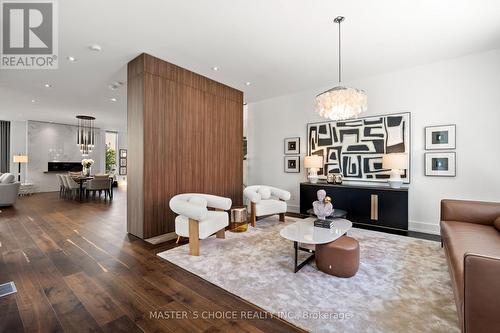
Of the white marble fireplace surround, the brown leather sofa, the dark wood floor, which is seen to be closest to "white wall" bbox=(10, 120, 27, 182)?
the white marble fireplace surround

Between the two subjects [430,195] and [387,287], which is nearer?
[387,287]

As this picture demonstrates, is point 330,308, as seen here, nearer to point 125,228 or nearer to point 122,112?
point 125,228

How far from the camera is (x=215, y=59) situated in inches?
156

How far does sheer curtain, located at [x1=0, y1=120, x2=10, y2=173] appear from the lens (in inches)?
364

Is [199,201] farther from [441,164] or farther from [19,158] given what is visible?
[19,158]

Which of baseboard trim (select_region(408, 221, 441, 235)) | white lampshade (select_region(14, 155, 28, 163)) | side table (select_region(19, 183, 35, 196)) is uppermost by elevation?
white lampshade (select_region(14, 155, 28, 163))

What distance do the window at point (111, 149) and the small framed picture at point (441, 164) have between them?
1343 centimetres

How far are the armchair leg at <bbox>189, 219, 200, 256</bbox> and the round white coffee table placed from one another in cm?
116

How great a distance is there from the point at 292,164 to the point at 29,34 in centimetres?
534

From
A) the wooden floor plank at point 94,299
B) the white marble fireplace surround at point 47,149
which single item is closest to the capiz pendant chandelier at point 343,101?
the wooden floor plank at point 94,299

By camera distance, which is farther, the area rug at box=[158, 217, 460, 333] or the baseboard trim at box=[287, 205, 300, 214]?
the baseboard trim at box=[287, 205, 300, 214]

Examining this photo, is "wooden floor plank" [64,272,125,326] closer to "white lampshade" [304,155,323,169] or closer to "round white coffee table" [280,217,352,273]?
"round white coffee table" [280,217,352,273]

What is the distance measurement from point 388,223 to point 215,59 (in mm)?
4355

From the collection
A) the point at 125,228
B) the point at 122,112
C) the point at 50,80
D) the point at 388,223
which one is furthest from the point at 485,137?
the point at 122,112
